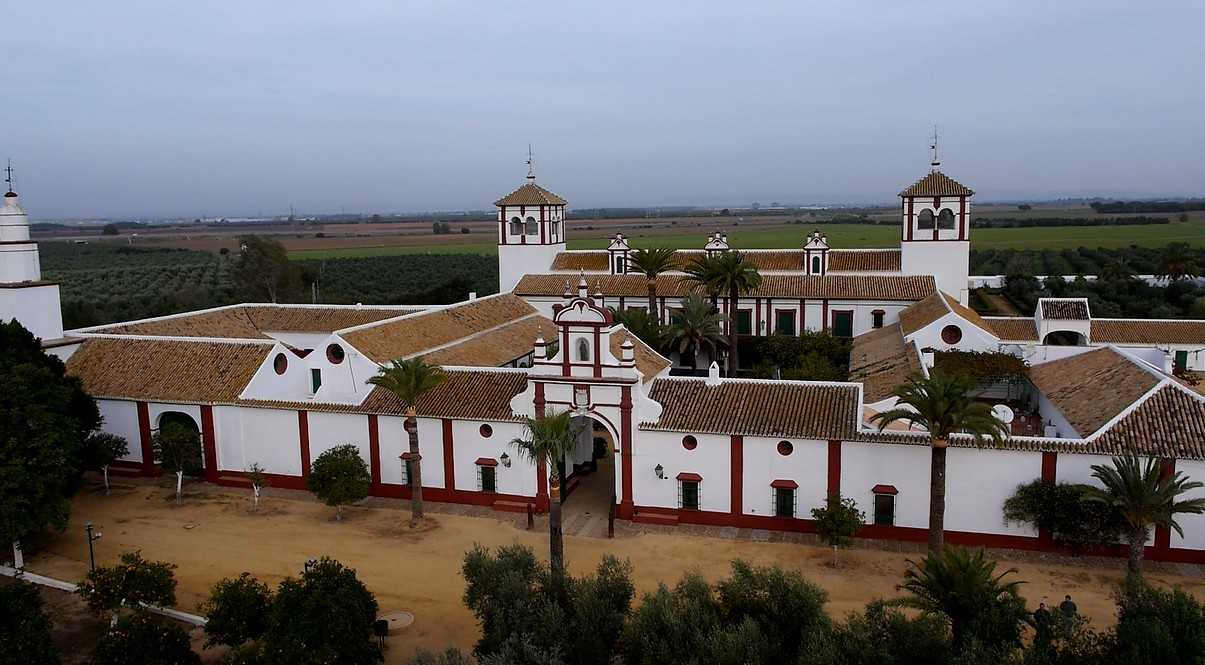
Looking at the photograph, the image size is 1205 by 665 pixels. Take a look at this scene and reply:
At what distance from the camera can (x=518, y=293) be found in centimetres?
4775

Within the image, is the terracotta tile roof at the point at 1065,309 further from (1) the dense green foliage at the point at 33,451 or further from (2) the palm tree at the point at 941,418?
(1) the dense green foliage at the point at 33,451

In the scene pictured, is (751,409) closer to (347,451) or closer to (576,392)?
(576,392)

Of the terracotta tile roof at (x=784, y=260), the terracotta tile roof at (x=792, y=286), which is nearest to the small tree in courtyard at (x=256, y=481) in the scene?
the terracotta tile roof at (x=792, y=286)

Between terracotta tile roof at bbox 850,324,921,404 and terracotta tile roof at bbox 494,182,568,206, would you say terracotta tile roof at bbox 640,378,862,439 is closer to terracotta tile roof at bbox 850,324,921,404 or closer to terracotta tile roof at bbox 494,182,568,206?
terracotta tile roof at bbox 850,324,921,404

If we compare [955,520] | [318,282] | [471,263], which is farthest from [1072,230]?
[955,520]

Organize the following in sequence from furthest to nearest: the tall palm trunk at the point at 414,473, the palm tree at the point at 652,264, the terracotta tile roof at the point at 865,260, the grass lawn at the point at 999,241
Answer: the grass lawn at the point at 999,241 → the terracotta tile roof at the point at 865,260 → the palm tree at the point at 652,264 → the tall palm trunk at the point at 414,473

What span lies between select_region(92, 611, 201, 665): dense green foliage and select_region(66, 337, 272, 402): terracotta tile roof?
1309 cm

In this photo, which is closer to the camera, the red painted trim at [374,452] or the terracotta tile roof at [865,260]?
the red painted trim at [374,452]

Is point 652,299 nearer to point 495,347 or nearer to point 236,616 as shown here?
point 495,347

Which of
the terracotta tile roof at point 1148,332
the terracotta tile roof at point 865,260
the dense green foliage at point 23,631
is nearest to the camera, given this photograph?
the dense green foliage at point 23,631

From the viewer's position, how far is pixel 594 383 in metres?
24.9

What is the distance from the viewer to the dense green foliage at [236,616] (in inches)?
687

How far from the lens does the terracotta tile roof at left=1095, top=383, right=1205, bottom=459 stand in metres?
21.1

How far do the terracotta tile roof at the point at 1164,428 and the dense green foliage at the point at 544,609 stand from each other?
12797 mm
